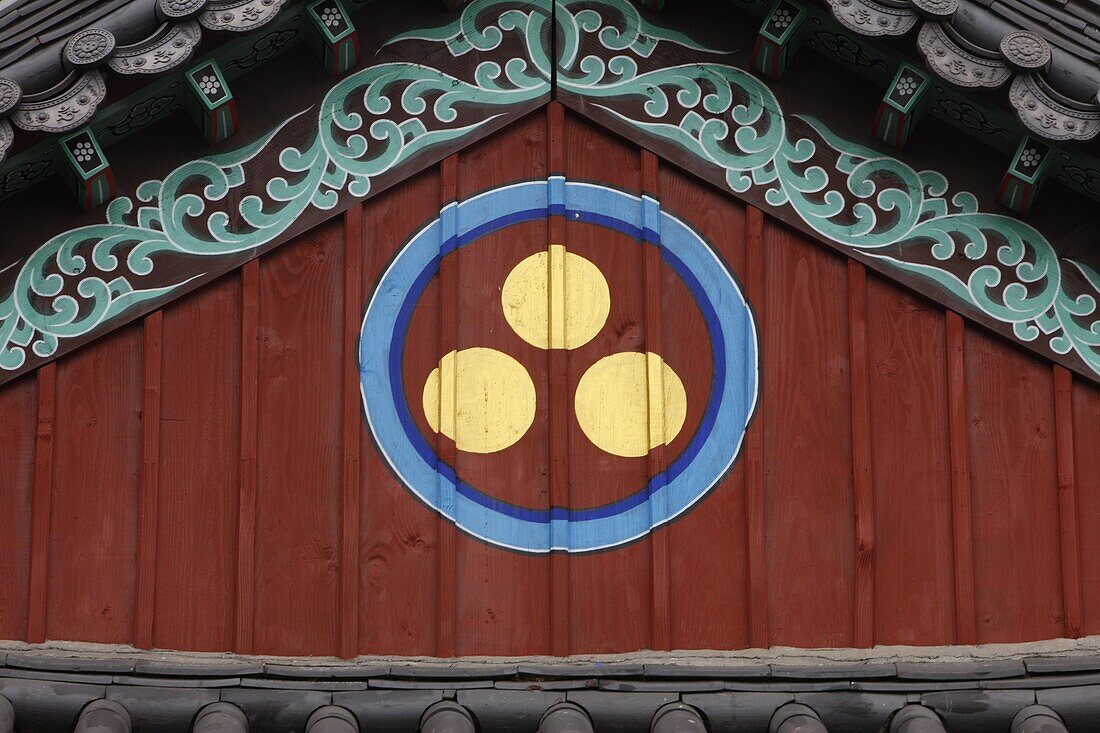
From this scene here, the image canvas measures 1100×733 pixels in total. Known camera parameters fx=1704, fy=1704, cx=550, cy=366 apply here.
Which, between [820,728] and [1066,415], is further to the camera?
[1066,415]

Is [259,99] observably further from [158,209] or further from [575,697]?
[575,697]

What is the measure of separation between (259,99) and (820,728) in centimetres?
371

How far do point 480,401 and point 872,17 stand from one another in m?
2.34

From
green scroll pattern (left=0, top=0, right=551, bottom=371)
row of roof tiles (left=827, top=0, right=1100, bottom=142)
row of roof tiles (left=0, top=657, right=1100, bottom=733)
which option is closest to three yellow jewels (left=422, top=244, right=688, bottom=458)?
green scroll pattern (left=0, top=0, right=551, bottom=371)

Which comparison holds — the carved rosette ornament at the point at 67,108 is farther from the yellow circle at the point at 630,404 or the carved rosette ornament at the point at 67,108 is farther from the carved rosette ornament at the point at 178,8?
the yellow circle at the point at 630,404

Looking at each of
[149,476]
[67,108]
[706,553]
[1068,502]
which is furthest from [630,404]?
[67,108]

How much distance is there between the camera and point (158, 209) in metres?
7.59

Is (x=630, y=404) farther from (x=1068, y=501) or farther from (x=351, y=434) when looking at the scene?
(x=1068, y=501)

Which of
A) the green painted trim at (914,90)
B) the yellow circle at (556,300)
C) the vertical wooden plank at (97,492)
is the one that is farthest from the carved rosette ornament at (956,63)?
the vertical wooden plank at (97,492)

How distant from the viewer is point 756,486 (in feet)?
24.4

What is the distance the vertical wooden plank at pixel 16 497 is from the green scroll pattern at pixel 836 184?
2816 millimetres

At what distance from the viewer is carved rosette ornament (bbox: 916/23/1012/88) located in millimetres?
6930

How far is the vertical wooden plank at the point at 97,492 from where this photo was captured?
7.25 metres

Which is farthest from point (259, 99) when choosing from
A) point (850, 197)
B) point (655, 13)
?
point (850, 197)
